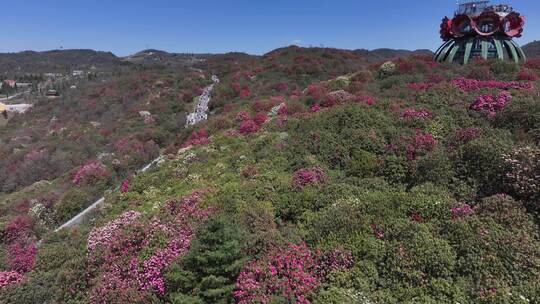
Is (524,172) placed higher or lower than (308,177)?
higher

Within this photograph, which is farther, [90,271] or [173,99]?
[173,99]

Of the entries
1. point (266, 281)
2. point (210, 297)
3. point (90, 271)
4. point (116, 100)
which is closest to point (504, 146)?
point (266, 281)

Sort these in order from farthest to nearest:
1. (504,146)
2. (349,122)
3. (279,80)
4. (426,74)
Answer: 1. (279,80)
2. (426,74)
3. (349,122)
4. (504,146)

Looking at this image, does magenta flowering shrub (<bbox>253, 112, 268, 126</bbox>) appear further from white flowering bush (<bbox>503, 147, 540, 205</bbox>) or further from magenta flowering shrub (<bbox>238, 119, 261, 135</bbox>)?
white flowering bush (<bbox>503, 147, 540, 205</bbox>)

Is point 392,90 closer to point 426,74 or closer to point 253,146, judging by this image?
point 426,74

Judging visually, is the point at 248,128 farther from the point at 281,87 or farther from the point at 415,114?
the point at 281,87

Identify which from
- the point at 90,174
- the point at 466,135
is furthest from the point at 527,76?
the point at 90,174
